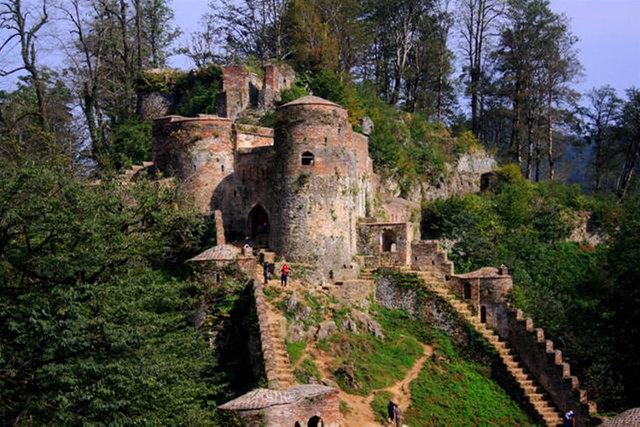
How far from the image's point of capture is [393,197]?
43.8 meters

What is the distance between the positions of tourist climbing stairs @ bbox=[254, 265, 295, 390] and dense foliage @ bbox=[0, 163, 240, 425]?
161 centimetres

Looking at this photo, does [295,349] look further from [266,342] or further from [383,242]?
[383,242]

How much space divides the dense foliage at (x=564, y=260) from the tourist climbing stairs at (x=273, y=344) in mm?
9854

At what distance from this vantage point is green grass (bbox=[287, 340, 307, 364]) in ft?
93.3

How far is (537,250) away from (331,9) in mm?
19294

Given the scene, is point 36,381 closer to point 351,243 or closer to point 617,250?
point 351,243

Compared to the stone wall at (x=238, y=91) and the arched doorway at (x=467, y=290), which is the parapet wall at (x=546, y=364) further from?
the stone wall at (x=238, y=91)

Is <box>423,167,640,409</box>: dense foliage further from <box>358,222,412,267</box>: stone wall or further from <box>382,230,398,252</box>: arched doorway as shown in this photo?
<box>382,230,398,252</box>: arched doorway

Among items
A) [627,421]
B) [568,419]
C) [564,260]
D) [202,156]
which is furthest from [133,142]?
[627,421]

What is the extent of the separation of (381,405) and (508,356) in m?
6.39

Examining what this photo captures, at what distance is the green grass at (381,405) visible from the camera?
→ 89.2 feet

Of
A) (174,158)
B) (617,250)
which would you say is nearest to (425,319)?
(617,250)

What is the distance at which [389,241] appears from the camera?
35250 millimetres

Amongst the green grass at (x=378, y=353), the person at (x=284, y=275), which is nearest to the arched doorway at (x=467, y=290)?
the green grass at (x=378, y=353)
